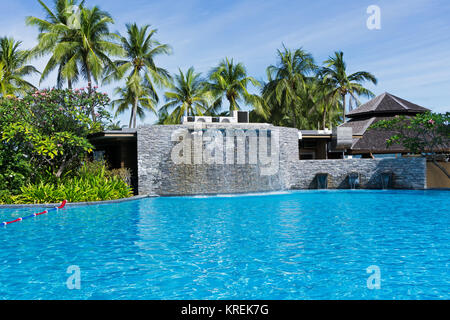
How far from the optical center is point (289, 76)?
3253 centimetres

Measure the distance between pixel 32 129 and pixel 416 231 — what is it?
13.6 m

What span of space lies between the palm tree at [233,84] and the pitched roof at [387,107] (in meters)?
7.96

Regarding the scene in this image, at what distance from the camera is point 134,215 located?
11.1 m

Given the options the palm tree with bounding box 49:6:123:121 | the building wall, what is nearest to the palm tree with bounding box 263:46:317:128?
the building wall

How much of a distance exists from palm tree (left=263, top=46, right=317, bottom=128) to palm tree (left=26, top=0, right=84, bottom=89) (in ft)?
54.4

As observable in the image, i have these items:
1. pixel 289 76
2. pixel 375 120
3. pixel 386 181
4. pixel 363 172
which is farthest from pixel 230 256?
pixel 289 76

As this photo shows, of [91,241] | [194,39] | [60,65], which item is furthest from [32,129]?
[60,65]

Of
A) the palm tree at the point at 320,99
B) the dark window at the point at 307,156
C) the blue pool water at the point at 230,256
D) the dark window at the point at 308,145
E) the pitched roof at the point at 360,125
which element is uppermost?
the palm tree at the point at 320,99

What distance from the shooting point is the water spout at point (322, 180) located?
21016 millimetres

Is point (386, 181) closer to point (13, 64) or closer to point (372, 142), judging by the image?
point (372, 142)

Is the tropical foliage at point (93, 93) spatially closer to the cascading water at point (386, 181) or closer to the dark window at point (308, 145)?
the dark window at point (308, 145)

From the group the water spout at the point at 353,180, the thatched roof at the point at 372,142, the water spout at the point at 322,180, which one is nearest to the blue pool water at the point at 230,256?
the water spout at the point at 353,180

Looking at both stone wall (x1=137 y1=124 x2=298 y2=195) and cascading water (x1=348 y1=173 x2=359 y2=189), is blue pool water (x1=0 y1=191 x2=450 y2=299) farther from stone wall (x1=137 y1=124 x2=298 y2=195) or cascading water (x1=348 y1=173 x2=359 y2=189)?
cascading water (x1=348 y1=173 x2=359 y2=189)

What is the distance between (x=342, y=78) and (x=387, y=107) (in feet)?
21.9
